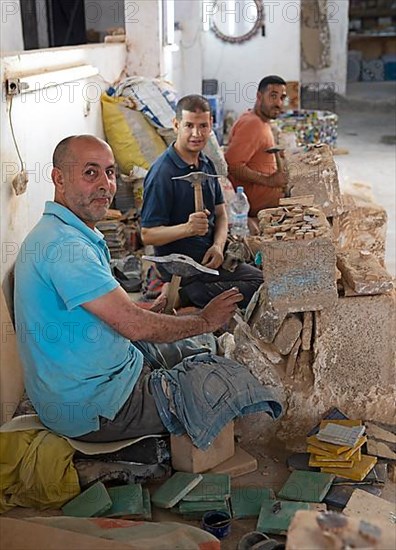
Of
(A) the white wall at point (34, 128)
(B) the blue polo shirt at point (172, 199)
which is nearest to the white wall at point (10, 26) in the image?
(A) the white wall at point (34, 128)

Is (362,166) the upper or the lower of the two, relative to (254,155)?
lower

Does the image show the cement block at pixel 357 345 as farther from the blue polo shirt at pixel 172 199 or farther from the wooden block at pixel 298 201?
the blue polo shirt at pixel 172 199

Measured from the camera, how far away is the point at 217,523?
3.05 meters

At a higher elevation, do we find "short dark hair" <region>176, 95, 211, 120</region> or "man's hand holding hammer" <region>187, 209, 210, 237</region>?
"short dark hair" <region>176, 95, 211, 120</region>

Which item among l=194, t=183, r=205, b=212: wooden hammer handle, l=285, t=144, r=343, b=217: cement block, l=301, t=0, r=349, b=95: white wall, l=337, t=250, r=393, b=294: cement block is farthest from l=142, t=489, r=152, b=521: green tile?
l=301, t=0, r=349, b=95: white wall

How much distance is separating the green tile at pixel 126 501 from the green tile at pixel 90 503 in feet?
0.11

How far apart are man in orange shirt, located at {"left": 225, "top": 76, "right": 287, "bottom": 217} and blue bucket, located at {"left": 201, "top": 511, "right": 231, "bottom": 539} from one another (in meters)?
3.50

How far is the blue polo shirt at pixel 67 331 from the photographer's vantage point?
10.0ft

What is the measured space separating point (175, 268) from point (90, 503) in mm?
1271

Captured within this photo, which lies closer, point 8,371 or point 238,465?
point 238,465

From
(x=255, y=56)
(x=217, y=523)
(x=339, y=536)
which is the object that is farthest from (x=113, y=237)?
(x=255, y=56)

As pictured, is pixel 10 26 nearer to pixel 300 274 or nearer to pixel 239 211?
pixel 239 211

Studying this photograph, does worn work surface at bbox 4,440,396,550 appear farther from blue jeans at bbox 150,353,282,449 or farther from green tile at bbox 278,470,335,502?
blue jeans at bbox 150,353,282,449

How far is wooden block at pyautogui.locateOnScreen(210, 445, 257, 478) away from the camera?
3.44 metres
